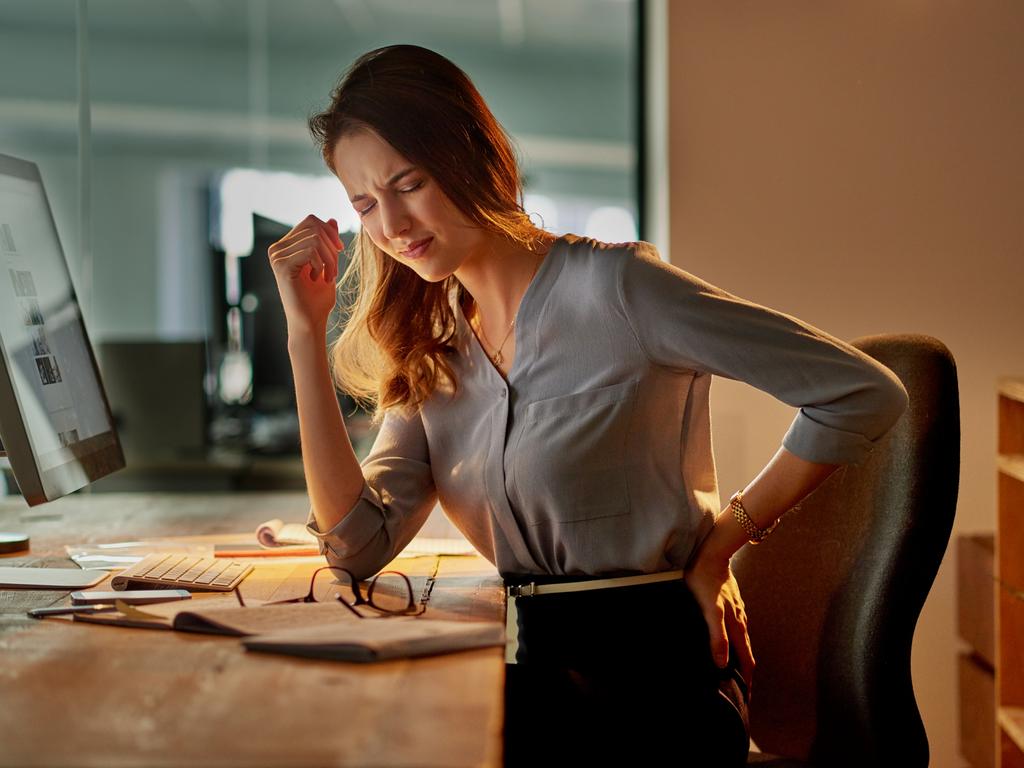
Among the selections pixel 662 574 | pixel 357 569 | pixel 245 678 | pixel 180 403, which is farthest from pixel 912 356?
pixel 180 403

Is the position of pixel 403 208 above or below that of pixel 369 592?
above

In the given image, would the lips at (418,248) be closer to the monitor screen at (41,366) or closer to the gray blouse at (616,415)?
the gray blouse at (616,415)

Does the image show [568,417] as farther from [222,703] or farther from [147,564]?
[222,703]

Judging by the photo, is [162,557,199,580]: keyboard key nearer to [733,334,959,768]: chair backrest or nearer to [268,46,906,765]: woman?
[268,46,906,765]: woman

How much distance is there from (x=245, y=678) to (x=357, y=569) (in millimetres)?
601

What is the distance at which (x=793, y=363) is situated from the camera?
1453 mm

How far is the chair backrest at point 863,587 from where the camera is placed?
1.43 meters

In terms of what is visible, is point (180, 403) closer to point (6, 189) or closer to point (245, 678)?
point (6, 189)

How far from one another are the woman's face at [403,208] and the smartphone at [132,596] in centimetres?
57

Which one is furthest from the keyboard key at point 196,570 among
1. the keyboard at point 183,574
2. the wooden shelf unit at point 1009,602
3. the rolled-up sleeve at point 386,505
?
the wooden shelf unit at point 1009,602

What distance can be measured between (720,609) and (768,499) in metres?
0.16

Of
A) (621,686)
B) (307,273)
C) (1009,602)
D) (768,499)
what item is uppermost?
(307,273)

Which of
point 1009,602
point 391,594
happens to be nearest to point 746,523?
point 391,594

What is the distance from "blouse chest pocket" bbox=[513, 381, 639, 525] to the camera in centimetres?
151
